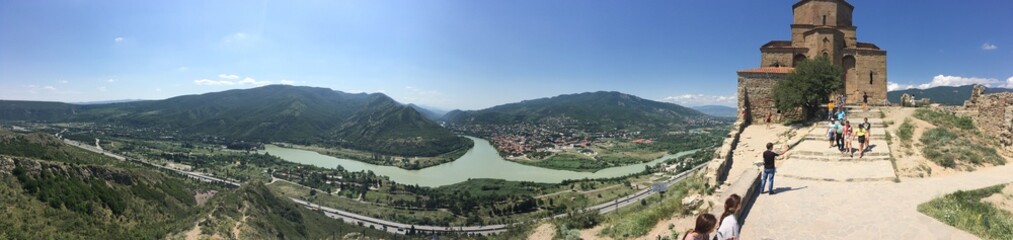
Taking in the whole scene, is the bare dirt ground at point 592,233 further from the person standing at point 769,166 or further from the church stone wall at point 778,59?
the church stone wall at point 778,59

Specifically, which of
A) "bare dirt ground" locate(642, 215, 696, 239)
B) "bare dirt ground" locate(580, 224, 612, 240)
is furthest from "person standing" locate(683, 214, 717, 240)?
"bare dirt ground" locate(580, 224, 612, 240)

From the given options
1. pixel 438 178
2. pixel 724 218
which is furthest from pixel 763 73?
pixel 438 178

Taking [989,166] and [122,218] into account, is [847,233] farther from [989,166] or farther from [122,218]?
[122,218]

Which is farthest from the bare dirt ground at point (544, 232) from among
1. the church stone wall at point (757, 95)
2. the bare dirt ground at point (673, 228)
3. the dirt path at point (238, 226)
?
the dirt path at point (238, 226)

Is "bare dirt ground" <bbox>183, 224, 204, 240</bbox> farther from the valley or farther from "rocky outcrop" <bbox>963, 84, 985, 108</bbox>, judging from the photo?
"rocky outcrop" <bbox>963, 84, 985, 108</bbox>

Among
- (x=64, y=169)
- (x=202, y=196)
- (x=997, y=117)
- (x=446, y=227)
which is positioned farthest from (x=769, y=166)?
(x=202, y=196)

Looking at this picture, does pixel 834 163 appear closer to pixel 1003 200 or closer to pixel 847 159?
pixel 847 159
